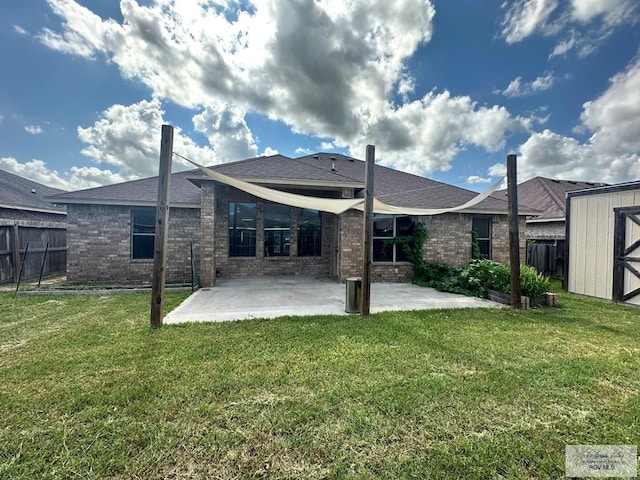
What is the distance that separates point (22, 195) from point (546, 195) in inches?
992

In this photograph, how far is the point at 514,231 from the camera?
5.75 meters

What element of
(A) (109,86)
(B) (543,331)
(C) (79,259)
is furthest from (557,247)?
(A) (109,86)

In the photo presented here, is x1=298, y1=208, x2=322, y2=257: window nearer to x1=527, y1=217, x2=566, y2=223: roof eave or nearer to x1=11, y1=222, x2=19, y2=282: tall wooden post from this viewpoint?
x1=11, y1=222, x2=19, y2=282: tall wooden post

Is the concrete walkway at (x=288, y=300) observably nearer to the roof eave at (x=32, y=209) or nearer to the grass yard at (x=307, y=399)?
the grass yard at (x=307, y=399)

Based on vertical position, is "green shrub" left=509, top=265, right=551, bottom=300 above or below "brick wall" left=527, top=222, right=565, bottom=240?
below

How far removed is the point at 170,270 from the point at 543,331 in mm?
9819

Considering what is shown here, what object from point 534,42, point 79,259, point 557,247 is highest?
point 534,42

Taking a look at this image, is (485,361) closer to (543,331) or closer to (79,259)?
(543,331)

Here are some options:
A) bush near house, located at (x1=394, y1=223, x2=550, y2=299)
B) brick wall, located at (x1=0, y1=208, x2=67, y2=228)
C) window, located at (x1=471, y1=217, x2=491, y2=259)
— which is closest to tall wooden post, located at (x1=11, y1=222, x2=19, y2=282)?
brick wall, located at (x1=0, y1=208, x2=67, y2=228)

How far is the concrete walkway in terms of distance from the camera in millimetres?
5250

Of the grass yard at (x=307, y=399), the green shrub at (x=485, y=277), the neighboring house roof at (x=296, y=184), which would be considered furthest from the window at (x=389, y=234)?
the grass yard at (x=307, y=399)

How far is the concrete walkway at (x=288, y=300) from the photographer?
207 inches

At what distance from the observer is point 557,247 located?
10.7 meters

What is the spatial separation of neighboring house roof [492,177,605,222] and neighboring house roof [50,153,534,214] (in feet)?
12.3
